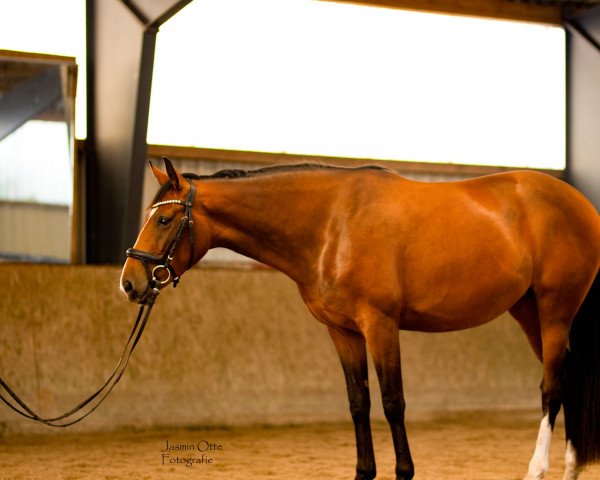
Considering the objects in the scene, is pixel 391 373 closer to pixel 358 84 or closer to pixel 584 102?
pixel 358 84

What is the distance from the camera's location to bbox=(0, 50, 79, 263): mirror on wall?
6746 mm

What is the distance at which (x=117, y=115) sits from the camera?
7.02m

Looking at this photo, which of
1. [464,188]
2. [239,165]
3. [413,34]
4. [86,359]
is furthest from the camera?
[413,34]

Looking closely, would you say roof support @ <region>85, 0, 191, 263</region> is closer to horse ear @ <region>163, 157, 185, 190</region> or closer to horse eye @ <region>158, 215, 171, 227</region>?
horse ear @ <region>163, 157, 185, 190</region>

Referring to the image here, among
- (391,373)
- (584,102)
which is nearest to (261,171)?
(391,373)

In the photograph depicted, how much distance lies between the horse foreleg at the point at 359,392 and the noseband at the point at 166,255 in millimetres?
892

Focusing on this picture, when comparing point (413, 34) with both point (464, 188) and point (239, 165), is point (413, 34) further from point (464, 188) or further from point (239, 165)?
point (464, 188)

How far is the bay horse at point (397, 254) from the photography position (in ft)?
12.2

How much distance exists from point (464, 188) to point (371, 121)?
408cm

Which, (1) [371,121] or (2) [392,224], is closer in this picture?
(2) [392,224]

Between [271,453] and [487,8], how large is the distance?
17.4 feet

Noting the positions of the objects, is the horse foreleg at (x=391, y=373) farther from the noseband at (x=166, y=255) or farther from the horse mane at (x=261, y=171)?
the noseband at (x=166, y=255)

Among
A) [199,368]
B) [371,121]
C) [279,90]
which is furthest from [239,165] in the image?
[199,368]

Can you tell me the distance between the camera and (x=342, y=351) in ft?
13.2
